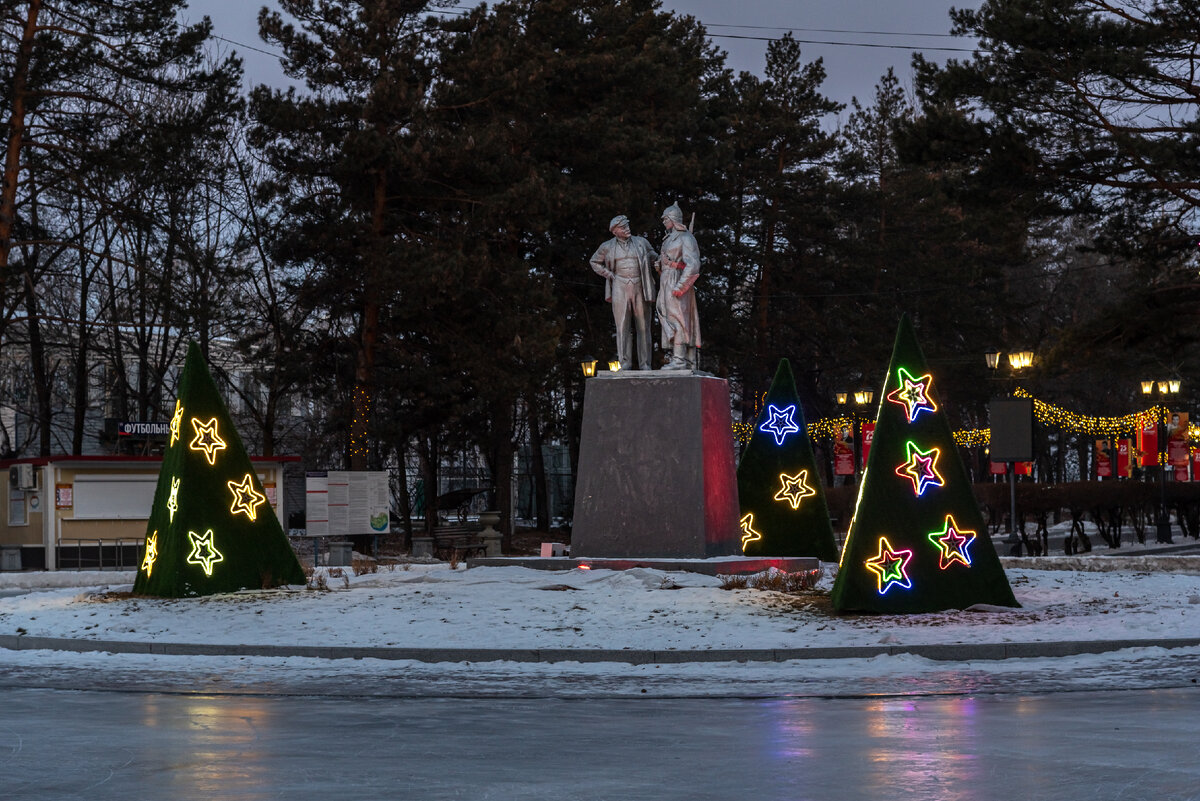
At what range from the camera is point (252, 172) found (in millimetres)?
47250

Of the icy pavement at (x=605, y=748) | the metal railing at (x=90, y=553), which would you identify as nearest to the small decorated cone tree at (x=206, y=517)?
the icy pavement at (x=605, y=748)

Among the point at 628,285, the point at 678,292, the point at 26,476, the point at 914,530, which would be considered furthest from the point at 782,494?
the point at 26,476

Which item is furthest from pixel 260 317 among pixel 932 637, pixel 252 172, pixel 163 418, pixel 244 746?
pixel 244 746

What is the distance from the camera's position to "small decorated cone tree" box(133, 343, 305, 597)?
20.3 metres

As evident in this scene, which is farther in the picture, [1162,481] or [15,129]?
[1162,481]

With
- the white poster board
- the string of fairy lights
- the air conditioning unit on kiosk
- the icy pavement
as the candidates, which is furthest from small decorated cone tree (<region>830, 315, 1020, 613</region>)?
the string of fairy lights

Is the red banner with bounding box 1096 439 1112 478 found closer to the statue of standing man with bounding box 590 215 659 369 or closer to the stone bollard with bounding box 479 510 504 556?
the stone bollard with bounding box 479 510 504 556

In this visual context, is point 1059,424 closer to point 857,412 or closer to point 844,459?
point 857,412

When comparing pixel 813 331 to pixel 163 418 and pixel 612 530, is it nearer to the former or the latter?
pixel 163 418

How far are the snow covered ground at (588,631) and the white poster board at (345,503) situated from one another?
8960mm

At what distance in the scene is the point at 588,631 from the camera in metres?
16.4

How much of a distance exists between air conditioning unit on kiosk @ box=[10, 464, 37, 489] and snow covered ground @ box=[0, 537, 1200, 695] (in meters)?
14.2

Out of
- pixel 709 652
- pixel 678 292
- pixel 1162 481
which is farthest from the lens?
pixel 1162 481

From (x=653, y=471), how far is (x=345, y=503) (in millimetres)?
12060
